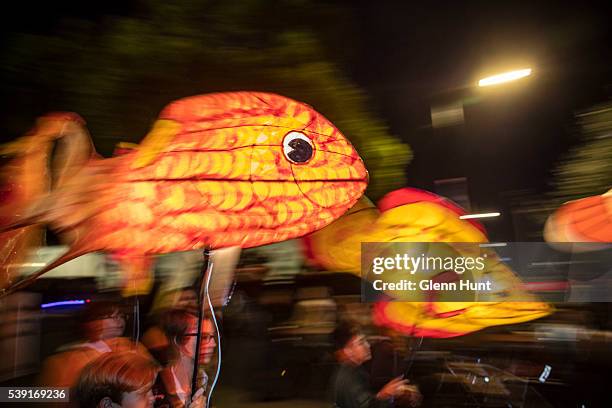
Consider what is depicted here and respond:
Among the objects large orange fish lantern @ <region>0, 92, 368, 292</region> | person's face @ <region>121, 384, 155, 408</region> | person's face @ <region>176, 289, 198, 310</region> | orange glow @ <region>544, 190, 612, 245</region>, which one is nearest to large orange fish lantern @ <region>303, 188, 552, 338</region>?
large orange fish lantern @ <region>0, 92, 368, 292</region>

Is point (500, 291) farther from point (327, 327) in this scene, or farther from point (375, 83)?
point (375, 83)

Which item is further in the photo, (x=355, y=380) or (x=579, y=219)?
(x=355, y=380)

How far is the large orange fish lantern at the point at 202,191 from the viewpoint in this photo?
1783mm

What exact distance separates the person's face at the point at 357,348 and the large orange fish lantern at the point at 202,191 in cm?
44

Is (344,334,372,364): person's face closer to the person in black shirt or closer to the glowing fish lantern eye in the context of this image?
the person in black shirt

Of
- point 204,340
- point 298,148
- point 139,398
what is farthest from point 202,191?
point 139,398

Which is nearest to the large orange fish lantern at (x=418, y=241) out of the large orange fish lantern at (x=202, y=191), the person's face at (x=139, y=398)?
the large orange fish lantern at (x=202, y=191)

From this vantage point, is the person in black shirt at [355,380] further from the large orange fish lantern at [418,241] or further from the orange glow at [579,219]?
the orange glow at [579,219]

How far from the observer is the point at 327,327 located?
179cm

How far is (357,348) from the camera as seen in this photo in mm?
1816

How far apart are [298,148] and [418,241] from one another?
564 millimetres

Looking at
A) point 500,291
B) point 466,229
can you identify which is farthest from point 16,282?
point 500,291

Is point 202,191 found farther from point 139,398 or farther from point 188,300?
point 139,398

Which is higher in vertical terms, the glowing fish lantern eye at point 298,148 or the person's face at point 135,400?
the glowing fish lantern eye at point 298,148
